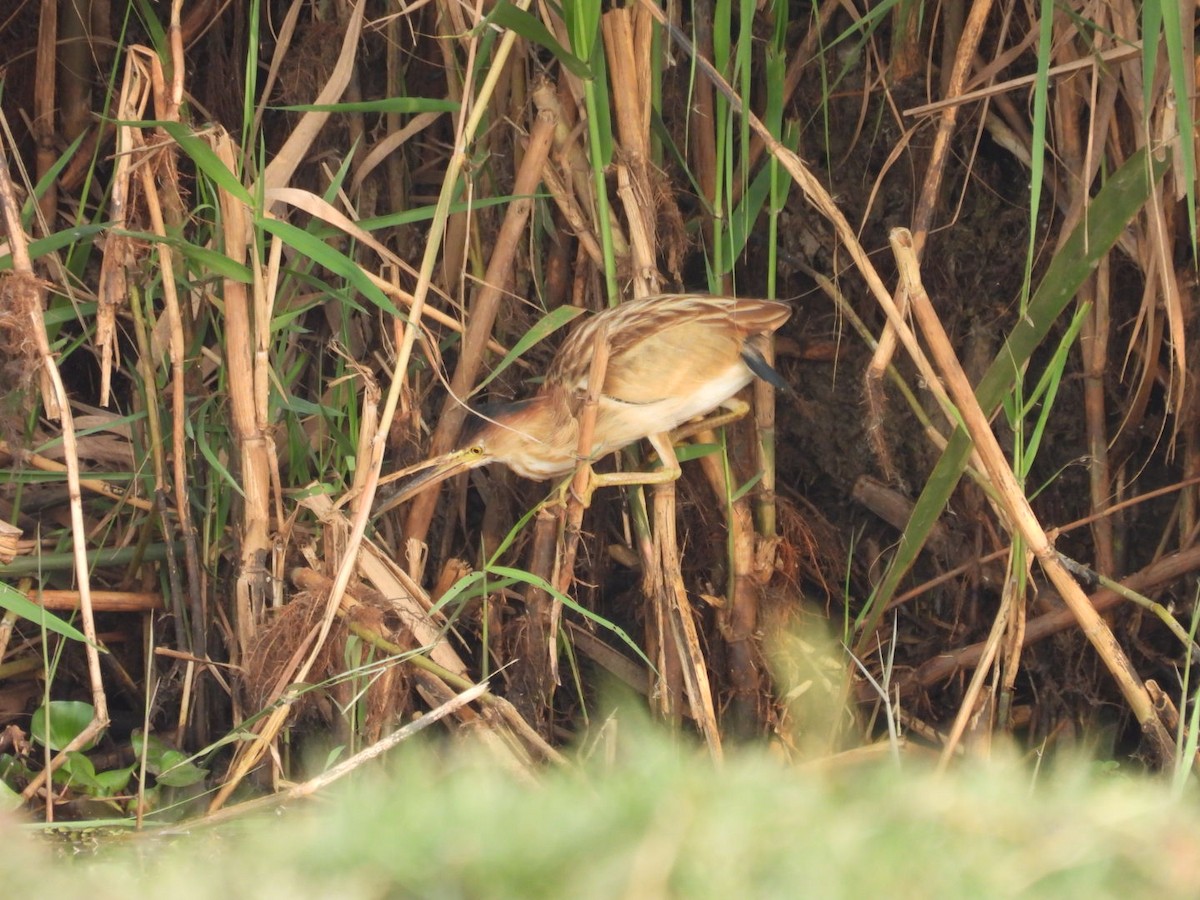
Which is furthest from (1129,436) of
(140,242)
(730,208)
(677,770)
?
(677,770)

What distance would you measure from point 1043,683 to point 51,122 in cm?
191

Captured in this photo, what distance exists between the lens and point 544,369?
6.91 feet

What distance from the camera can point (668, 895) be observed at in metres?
0.35

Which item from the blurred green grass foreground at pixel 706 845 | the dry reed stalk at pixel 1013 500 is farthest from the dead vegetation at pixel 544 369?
the blurred green grass foreground at pixel 706 845

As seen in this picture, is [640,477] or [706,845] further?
[640,477]

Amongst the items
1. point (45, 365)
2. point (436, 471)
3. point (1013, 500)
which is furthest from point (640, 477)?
point (45, 365)

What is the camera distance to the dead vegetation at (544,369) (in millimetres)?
1627

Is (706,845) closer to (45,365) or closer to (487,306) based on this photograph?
(45,365)

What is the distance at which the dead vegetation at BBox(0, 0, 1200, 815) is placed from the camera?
64.1 inches

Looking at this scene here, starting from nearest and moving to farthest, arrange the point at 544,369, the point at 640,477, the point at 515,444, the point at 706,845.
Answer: the point at 706,845 → the point at 640,477 → the point at 515,444 → the point at 544,369

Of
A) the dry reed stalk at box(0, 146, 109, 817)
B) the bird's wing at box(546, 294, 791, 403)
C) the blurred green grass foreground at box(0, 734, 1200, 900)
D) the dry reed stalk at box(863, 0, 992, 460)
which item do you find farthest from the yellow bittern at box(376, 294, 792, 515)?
the blurred green grass foreground at box(0, 734, 1200, 900)

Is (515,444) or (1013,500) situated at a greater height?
(1013,500)

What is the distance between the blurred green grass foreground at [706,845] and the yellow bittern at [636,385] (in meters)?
1.31

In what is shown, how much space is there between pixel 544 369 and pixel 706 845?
5.83 feet
